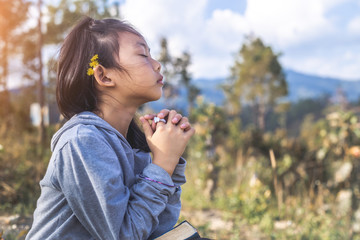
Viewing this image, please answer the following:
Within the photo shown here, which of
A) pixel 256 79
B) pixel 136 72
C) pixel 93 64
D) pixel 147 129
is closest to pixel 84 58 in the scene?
pixel 93 64

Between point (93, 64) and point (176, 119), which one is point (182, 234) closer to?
point (176, 119)

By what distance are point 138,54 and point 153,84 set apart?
0.39 ft

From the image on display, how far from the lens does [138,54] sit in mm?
1306

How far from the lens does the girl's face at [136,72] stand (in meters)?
1.28

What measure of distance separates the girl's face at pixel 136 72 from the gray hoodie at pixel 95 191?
0.16 metres

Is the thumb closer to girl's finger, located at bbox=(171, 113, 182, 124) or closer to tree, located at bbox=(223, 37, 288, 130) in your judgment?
girl's finger, located at bbox=(171, 113, 182, 124)

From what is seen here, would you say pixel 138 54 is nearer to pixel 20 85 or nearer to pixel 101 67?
pixel 101 67

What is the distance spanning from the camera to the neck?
1324 millimetres

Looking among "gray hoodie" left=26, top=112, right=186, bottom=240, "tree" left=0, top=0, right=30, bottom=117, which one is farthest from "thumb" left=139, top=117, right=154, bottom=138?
"tree" left=0, top=0, right=30, bottom=117

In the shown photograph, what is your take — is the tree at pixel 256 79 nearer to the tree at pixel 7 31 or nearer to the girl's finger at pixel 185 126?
the tree at pixel 7 31

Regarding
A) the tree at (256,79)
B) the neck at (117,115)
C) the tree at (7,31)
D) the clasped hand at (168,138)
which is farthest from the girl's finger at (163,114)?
the tree at (256,79)

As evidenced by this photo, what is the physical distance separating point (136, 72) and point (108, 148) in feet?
1.02

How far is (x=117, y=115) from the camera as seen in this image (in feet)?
4.39

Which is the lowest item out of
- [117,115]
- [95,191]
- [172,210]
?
[172,210]
